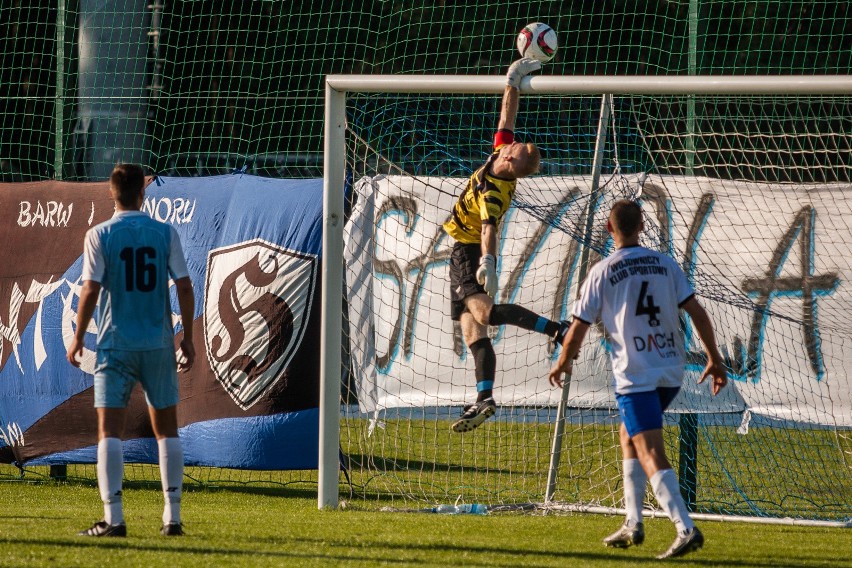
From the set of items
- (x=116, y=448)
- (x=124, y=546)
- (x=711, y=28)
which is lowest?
(x=124, y=546)

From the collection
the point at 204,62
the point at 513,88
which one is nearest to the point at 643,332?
the point at 513,88

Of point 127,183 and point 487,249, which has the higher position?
point 127,183

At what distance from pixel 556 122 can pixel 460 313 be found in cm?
331

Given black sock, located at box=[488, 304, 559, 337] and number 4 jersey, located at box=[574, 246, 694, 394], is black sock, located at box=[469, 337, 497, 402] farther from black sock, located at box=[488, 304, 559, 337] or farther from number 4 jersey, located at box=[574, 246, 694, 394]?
number 4 jersey, located at box=[574, 246, 694, 394]

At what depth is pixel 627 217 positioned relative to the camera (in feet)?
20.5

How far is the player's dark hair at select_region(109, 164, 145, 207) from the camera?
636cm

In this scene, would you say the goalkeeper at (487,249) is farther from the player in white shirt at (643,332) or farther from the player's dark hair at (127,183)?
the player's dark hair at (127,183)

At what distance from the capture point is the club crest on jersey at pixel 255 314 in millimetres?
9258

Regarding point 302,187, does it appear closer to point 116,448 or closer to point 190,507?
point 190,507

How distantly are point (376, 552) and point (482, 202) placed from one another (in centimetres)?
245

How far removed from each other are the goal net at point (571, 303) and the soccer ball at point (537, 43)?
0.85ft

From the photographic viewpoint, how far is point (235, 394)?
9.28 metres

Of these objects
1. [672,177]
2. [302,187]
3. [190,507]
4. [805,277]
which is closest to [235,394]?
[190,507]

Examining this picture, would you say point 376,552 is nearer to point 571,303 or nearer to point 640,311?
point 640,311
